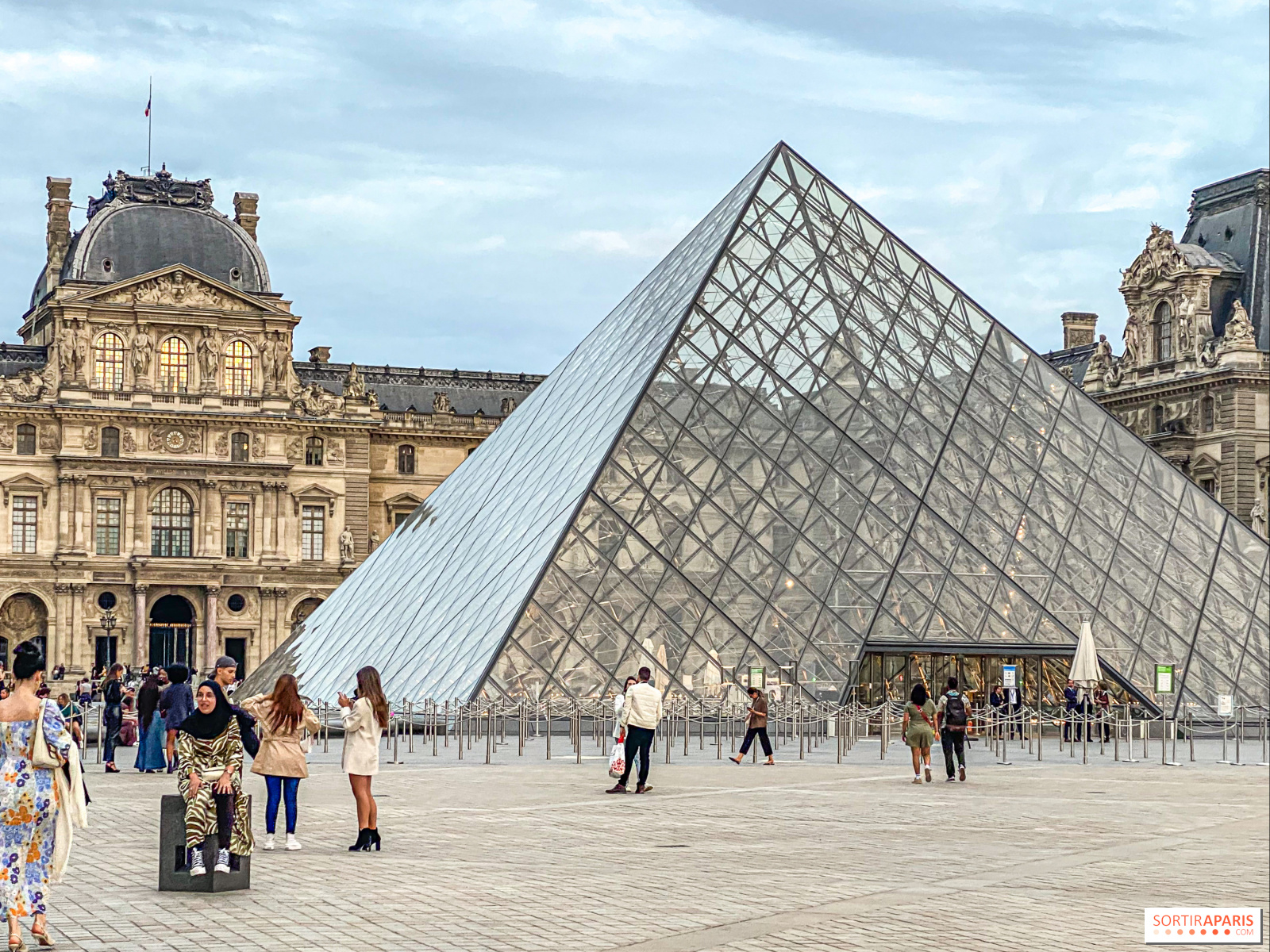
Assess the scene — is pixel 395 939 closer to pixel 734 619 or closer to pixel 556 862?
pixel 556 862

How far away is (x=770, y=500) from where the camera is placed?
27.1 metres

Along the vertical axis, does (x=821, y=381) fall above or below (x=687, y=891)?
above

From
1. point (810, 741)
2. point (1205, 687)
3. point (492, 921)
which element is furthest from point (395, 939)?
point (1205, 687)

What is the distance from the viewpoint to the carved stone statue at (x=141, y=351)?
63219 mm

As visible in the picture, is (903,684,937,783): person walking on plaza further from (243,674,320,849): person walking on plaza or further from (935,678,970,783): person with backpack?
(243,674,320,849): person walking on plaza

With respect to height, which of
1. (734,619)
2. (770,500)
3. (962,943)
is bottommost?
(962,943)

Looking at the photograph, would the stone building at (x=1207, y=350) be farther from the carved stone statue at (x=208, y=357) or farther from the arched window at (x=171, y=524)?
A: the arched window at (x=171, y=524)

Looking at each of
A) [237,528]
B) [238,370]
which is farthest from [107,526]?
[238,370]

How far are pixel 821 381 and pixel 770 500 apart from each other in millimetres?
2925

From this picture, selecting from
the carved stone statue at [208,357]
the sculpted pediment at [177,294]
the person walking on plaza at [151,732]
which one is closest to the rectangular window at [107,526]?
the carved stone statue at [208,357]

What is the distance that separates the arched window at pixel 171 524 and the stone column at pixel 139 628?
5.11ft

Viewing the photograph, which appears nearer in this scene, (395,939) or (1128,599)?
(395,939)

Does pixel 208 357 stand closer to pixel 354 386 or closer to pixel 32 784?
pixel 354 386

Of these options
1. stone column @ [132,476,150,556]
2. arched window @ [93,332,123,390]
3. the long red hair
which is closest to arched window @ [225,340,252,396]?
arched window @ [93,332,123,390]
